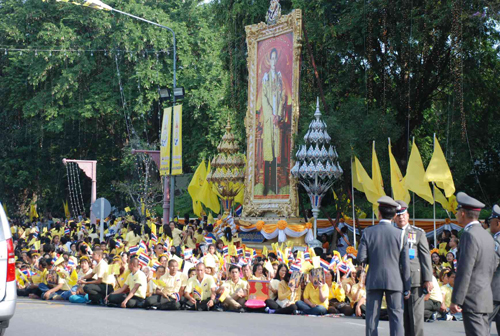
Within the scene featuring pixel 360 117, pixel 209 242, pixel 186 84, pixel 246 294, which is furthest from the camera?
pixel 186 84

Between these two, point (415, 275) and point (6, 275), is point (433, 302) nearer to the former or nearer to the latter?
point (415, 275)

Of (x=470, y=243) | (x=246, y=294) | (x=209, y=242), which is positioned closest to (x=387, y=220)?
(x=470, y=243)

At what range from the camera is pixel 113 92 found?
37.9 meters

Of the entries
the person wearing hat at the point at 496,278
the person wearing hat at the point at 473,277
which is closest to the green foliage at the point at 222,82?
the person wearing hat at the point at 496,278

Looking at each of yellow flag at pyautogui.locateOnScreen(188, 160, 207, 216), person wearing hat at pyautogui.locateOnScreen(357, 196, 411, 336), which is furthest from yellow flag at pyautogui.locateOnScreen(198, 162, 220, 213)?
person wearing hat at pyautogui.locateOnScreen(357, 196, 411, 336)

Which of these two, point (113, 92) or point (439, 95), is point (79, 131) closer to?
point (113, 92)

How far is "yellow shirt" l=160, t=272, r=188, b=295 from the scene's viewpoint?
14.6 m

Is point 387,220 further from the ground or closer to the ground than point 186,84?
closer to the ground

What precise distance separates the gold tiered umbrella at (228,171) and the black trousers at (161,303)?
12384mm

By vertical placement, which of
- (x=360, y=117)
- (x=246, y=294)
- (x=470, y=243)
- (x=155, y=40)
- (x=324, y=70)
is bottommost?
(x=246, y=294)

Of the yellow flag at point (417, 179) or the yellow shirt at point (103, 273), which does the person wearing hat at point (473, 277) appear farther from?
the yellow flag at point (417, 179)

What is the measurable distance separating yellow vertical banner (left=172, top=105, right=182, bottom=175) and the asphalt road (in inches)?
458

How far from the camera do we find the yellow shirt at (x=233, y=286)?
47.6ft

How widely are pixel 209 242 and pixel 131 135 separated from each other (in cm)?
1986
